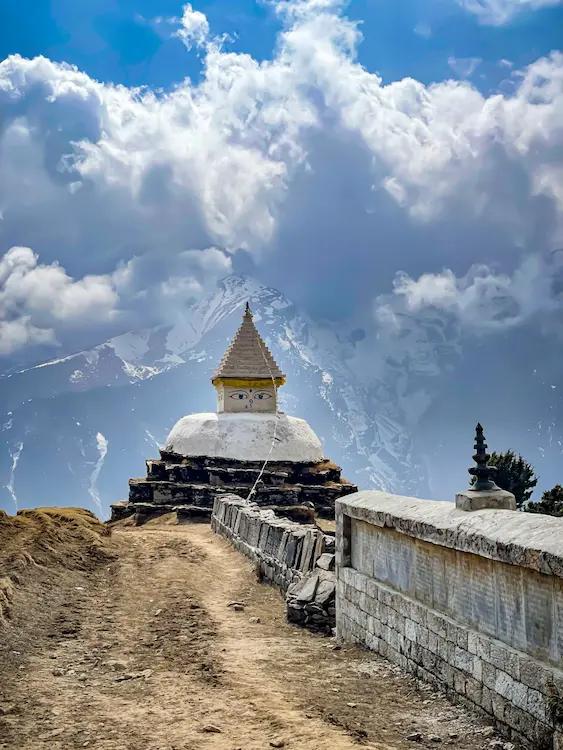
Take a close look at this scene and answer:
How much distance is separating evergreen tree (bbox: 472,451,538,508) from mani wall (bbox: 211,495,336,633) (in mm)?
18919

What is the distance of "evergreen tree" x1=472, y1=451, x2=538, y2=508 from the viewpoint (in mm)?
34344

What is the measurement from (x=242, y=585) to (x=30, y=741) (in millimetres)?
8078

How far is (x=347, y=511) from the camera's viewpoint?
31.5 feet

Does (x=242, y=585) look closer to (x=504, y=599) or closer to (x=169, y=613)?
(x=169, y=613)

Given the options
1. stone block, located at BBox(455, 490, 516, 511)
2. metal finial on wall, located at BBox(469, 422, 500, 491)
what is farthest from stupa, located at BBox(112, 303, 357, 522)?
stone block, located at BBox(455, 490, 516, 511)

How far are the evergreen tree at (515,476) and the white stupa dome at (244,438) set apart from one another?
879cm

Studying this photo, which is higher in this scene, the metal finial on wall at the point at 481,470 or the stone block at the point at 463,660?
the metal finial on wall at the point at 481,470

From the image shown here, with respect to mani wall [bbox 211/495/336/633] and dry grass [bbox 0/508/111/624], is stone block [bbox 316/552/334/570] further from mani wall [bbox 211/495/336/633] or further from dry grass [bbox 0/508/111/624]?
dry grass [bbox 0/508/111/624]

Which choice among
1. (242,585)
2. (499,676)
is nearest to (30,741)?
(499,676)

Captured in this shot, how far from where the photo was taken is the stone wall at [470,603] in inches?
218

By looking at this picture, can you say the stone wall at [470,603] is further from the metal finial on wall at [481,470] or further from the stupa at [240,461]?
the stupa at [240,461]

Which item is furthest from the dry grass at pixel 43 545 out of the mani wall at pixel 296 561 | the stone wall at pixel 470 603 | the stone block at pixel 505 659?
the stone block at pixel 505 659

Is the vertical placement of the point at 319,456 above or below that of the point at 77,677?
above

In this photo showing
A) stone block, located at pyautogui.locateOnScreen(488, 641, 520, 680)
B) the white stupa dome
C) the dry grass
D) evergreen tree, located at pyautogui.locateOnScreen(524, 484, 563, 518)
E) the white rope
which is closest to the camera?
stone block, located at pyautogui.locateOnScreen(488, 641, 520, 680)
